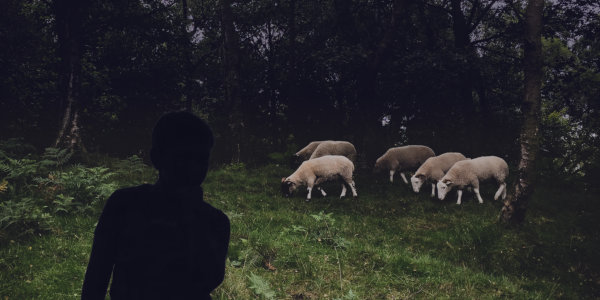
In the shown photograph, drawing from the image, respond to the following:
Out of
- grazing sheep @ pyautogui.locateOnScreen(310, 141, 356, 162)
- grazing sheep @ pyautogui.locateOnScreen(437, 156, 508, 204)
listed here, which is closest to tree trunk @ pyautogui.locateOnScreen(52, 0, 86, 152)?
grazing sheep @ pyautogui.locateOnScreen(310, 141, 356, 162)

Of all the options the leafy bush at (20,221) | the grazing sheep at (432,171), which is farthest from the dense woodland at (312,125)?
the grazing sheep at (432,171)

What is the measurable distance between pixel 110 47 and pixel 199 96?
5996 millimetres

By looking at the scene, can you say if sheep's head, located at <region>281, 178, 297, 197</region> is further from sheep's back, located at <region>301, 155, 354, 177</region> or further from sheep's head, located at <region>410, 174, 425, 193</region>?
sheep's head, located at <region>410, 174, 425, 193</region>

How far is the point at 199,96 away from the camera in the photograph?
24281 millimetres

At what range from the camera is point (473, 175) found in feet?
45.2

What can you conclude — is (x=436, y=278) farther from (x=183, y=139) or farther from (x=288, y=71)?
(x=288, y=71)

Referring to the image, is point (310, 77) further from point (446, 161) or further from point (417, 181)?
point (417, 181)

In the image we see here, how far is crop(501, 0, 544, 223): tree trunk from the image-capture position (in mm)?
10648

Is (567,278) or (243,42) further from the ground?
(243,42)

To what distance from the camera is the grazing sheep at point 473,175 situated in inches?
536

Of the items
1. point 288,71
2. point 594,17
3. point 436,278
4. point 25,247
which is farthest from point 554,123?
point 25,247

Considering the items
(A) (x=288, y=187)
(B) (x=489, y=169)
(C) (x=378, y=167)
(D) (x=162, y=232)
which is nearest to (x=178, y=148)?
(D) (x=162, y=232)

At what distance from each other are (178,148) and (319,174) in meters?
12.7

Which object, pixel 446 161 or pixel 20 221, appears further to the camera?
pixel 446 161
